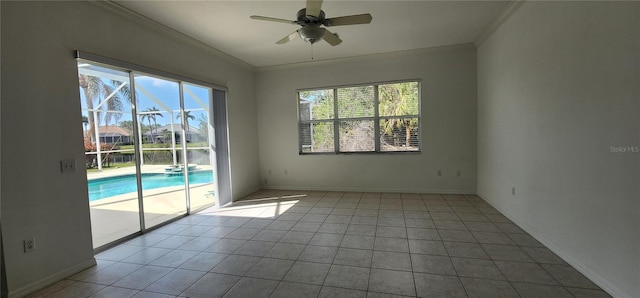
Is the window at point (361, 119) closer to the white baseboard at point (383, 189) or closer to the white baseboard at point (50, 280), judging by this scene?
the white baseboard at point (383, 189)

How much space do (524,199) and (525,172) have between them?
13.1 inches

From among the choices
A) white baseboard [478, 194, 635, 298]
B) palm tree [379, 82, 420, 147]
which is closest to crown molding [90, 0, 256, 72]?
palm tree [379, 82, 420, 147]

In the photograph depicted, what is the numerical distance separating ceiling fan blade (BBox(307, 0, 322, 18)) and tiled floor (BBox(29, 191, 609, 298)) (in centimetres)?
230

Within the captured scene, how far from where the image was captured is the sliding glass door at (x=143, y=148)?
280 centimetres

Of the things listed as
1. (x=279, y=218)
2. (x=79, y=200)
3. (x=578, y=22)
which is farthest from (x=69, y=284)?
(x=578, y=22)

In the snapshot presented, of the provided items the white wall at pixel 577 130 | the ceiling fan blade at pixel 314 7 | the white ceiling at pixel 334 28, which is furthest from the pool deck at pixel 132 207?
the white wall at pixel 577 130

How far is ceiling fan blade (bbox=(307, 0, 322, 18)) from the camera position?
6.91 ft

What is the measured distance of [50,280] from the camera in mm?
2209

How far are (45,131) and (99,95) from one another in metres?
0.75

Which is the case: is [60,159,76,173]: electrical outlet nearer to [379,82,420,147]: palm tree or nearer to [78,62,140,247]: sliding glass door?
[78,62,140,247]: sliding glass door

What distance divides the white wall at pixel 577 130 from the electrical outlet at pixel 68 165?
4.43 metres

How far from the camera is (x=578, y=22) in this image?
2.09 metres

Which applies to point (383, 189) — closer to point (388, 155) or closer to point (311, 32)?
point (388, 155)

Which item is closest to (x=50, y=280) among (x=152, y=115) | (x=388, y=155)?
(x=152, y=115)
